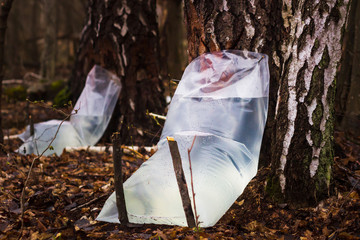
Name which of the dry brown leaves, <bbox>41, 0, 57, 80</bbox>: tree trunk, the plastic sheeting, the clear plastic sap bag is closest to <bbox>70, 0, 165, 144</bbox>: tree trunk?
the plastic sheeting

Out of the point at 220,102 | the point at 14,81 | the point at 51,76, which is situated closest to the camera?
the point at 220,102

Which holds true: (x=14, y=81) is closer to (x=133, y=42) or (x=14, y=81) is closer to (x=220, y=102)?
(x=133, y=42)

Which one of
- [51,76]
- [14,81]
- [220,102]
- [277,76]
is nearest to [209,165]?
[220,102]

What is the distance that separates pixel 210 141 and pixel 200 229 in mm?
555

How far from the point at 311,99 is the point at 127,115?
2.88 metres

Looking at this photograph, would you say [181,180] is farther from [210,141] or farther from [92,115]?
[92,115]

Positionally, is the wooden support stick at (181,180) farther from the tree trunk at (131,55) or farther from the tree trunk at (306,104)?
the tree trunk at (131,55)

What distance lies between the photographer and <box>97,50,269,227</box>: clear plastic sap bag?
2.22 m

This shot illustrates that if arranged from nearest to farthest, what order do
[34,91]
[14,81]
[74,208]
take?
[74,208]
[34,91]
[14,81]

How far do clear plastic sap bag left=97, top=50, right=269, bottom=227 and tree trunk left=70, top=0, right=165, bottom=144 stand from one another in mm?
2066

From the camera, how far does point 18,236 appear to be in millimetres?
2174

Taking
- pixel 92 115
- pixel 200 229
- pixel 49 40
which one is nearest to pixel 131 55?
pixel 92 115

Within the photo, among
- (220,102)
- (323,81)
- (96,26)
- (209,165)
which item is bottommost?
(209,165)

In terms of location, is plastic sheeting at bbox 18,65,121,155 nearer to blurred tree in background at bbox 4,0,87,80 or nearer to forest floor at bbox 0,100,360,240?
forest floor at bbox 0,100,360,240
